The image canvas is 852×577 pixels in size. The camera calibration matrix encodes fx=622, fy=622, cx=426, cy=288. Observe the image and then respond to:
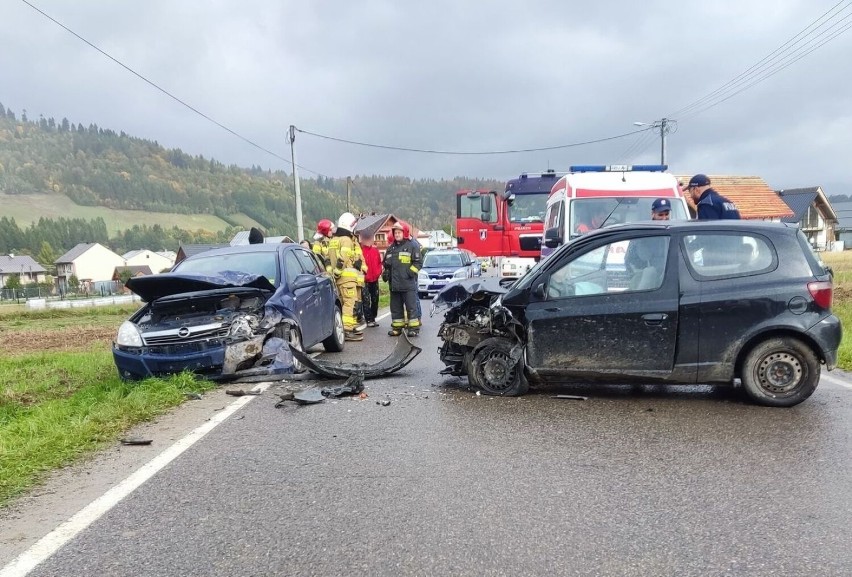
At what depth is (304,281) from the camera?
8.24 m

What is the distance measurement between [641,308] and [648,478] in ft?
6.44

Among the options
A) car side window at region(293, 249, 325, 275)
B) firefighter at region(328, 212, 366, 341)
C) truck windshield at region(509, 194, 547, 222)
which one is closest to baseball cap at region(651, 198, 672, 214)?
firefighter at region(328, 212, 366, 341)

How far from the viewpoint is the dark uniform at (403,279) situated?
1064 centimetres

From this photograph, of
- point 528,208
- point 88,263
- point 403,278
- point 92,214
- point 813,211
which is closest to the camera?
point 403,278

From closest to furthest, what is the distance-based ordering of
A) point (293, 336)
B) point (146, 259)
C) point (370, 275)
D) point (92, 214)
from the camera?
point (293, 336)
point (370, 275)
point (146, 259)
point (92, 214)

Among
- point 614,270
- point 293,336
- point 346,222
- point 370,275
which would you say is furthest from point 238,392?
point 370,275

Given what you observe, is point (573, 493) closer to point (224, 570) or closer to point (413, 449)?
point (413, 449)

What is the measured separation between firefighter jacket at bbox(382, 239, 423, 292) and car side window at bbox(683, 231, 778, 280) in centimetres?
572

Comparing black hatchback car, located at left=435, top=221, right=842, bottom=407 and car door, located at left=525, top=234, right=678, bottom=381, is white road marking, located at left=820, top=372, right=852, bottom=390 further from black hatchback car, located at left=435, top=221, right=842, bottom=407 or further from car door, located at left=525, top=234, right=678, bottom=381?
car door, located at left=525, top=234, right=678, bottom=381

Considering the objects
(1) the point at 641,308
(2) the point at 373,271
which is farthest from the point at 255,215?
(1) the point at 641,308

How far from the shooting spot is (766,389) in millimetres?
5250

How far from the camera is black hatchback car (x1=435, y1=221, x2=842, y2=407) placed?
5.20 metres

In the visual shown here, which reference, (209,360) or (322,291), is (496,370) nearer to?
(209,360)

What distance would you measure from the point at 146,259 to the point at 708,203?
12310 cm
